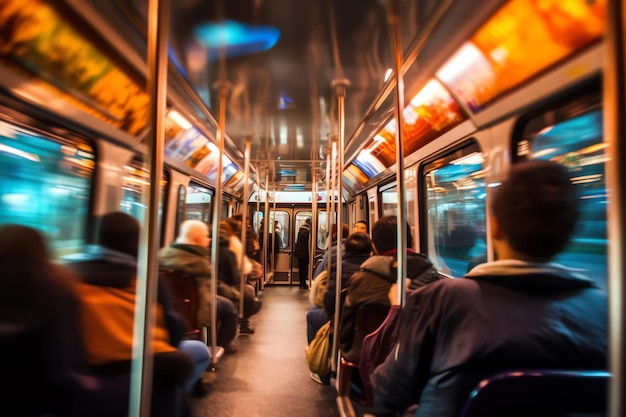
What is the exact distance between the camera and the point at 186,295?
2037 millimetres

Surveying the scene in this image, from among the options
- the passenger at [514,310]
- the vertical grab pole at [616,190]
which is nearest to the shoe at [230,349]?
the passenger at [514,310]

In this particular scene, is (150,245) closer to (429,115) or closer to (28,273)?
(28,273)

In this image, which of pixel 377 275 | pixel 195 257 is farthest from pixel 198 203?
pixel 377 275

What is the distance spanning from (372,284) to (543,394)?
1.46m

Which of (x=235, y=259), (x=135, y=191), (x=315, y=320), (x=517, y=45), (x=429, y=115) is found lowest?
(x=315, y=320)

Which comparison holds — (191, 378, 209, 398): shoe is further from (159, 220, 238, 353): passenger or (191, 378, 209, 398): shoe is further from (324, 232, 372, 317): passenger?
(324, 232, 372, 317): passenger

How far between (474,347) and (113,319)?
3.69 ft

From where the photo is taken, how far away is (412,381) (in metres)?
1.23

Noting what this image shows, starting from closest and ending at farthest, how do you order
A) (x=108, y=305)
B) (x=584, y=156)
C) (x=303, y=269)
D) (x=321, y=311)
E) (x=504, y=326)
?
(x=504, y=326), (x=108, y=305), (x=584, y=156), (x=321, y=311), (x=303, y=269)

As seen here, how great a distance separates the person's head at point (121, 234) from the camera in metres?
1.26

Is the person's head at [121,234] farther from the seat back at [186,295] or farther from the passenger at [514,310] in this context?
the passenger at [514,310]

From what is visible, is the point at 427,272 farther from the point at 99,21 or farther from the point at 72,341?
the point at 99,21

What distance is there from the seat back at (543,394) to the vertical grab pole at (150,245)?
0.94 meters

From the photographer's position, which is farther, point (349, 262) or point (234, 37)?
point (349, 262)
